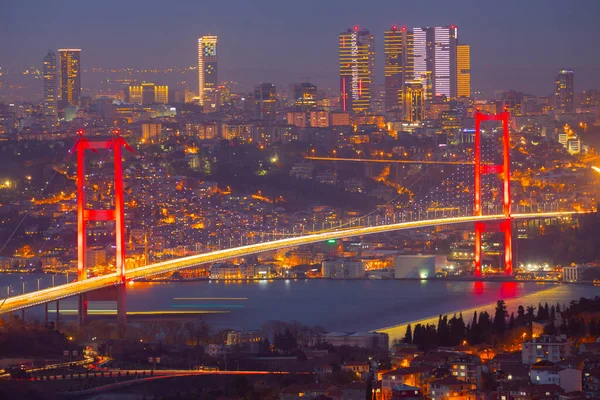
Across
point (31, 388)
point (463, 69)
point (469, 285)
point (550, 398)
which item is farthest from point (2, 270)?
point (463, 69)

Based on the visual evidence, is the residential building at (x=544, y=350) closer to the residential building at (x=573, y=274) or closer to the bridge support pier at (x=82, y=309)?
the bridge support pier at (x=82, y=309)

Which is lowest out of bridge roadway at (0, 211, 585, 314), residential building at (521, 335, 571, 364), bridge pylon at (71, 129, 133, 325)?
residential building at (521, 335, 571, 364)

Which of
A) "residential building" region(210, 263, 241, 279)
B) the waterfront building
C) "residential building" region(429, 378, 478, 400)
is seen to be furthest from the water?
"residential building" region(429, 378, 478, 400)

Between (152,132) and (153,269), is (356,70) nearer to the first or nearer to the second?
(152,132)

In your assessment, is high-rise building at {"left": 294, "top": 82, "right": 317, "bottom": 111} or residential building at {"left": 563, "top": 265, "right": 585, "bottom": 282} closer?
residential building at {"left": 563, "top": 265, "right": 585, "bottom": 282}

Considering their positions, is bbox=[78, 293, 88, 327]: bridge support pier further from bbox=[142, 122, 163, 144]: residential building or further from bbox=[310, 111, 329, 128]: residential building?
bbox=[310, 111, 329, 128]: residential building

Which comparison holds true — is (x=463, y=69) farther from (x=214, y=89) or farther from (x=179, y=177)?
(x=179, y=177)
